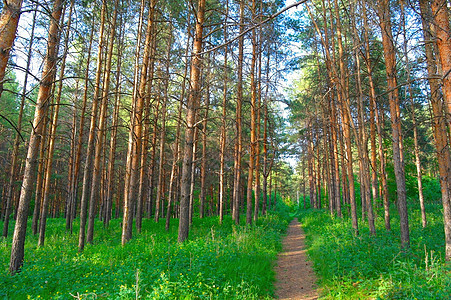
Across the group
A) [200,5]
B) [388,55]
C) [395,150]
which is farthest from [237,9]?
[395,150]

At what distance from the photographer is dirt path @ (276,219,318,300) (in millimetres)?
5551

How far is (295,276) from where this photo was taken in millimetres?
6785

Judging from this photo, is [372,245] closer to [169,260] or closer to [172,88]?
[169,260]

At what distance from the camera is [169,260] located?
19.4 ft

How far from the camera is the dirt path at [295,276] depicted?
5.55 m

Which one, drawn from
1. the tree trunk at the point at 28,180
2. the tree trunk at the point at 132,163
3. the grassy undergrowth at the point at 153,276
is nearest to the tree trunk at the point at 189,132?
the grassy undergrowth at the point at 153,276

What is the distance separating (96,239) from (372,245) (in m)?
10.2

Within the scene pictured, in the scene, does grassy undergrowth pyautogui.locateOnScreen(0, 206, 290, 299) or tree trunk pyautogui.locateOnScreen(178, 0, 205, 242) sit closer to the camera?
grassy undergrowth pyautogui.locateOnScreen(0, 206, 290, 299)

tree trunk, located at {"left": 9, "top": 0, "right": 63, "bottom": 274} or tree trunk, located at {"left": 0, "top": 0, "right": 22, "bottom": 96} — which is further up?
tree trunk, located at {"left": 0, "top": 0, "right": 22, "bottom": 96}

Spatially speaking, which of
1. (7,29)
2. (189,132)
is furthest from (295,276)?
(7,29)

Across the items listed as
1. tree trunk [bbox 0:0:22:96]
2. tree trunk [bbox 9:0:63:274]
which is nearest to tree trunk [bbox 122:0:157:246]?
tree trunk [bbox 9:0:63:274]

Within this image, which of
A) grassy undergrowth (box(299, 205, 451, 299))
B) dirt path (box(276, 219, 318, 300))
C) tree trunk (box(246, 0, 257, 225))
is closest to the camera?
grassy undergrowth (box(299, 205, 451, 299))

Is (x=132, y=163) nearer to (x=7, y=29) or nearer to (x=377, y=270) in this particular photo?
(x=7, y=29)

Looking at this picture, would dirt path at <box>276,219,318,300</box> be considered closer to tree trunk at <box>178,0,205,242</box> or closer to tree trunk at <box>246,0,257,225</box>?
tree trunk at <box>246,0,257,225</box>
